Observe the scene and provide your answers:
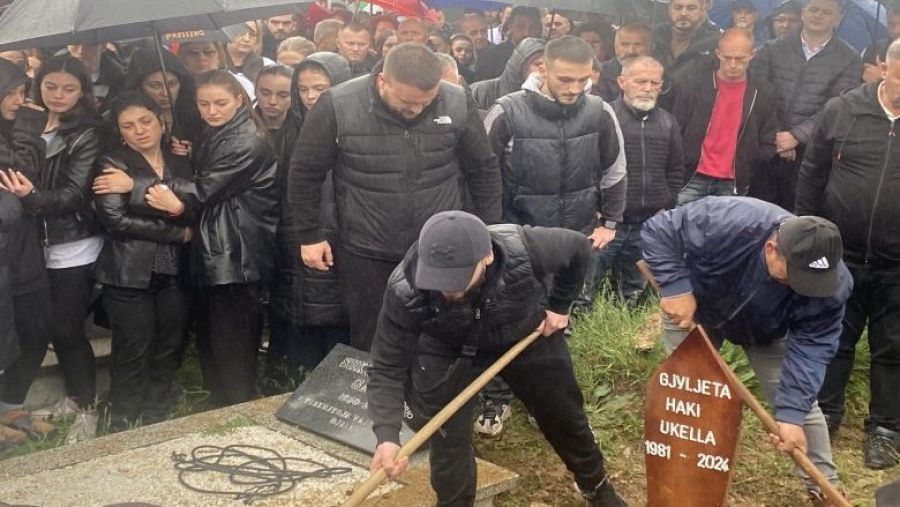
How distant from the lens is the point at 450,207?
5430mm

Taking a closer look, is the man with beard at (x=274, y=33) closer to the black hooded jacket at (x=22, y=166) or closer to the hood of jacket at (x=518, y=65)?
the hood of jacket at (x=518, y=65)

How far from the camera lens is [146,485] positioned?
16.0ft

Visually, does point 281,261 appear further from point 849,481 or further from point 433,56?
point 849,481

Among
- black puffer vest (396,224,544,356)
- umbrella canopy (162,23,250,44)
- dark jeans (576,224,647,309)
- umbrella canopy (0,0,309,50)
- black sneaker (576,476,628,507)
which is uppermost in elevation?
umbrella canopy (0,0,309,50)

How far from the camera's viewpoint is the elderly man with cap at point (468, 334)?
3.98 meters

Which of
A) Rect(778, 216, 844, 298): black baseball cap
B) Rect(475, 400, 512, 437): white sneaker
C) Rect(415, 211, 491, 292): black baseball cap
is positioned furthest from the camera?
Rect(475, 400, 512, 437): white sneaker

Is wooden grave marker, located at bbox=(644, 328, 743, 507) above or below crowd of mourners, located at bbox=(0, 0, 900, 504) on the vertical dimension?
below

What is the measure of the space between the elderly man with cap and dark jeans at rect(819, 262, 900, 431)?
1849 mm

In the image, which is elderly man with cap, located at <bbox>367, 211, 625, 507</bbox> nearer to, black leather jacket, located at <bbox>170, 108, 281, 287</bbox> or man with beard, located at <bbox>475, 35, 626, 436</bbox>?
man with beard, located at <bbox>475, 35, 626, 436</bbox>

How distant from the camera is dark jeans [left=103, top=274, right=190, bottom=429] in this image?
227 inches

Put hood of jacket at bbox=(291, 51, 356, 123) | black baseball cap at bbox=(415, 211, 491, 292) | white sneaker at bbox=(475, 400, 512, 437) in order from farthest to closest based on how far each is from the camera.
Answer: hood of jacket at bbox=(291, 51, 356, 123) < white sneaker at bbox=(475, 400, 512, 437) < black baseball cap at bbox=(415, 211, 491, 292)

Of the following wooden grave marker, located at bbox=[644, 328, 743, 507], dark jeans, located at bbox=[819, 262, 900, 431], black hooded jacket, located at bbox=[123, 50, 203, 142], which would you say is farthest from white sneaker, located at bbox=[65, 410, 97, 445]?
dark jeans, located at bbox=[819, 262, 900, 431]

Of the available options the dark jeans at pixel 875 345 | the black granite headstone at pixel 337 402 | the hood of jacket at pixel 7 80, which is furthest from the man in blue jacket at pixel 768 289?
the hood of jacket at pixel 7 80

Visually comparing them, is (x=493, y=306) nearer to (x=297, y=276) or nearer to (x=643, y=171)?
(x=297, y=276)
